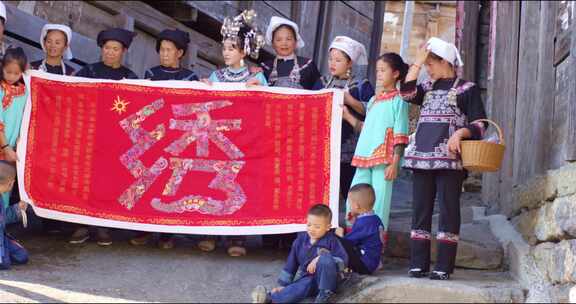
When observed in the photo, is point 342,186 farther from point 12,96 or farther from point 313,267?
point 12,96

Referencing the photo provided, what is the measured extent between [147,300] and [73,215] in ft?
4.98

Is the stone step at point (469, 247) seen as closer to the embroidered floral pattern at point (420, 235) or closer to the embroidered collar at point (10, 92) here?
the embroidered floral pattern at point (420, 235)

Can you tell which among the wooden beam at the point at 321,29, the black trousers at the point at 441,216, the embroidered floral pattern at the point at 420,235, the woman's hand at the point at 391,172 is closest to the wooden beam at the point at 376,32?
the wooden beam at the point at 321,29

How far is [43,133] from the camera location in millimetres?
6387

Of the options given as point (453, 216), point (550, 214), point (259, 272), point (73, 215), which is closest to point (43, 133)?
point (73, 215)

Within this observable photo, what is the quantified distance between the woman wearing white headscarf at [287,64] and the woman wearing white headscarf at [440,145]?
1.21m

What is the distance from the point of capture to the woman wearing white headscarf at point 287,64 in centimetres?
675

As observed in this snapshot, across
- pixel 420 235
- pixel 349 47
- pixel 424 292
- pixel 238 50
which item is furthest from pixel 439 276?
pixel 238 50

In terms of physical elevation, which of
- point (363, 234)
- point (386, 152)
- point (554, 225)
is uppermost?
point (386, 152)

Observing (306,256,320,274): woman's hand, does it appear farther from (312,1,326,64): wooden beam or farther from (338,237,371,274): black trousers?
(312,1,326,64): wooden beam

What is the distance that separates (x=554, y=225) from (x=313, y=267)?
1.55m

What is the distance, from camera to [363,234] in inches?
217

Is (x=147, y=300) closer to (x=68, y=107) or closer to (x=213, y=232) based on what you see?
(x=213, y=232)

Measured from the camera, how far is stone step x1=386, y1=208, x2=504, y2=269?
625 centimetres
